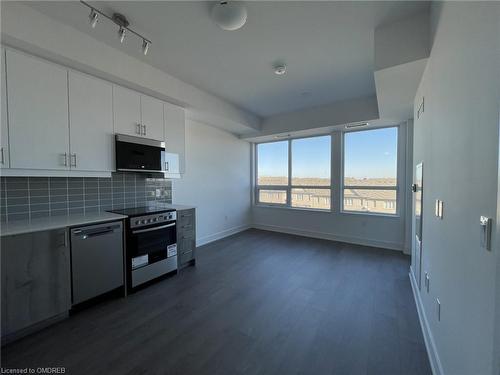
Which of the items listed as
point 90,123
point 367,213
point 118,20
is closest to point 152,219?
point 90,123

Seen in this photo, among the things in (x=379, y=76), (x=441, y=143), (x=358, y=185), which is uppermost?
(x=379, y=76)

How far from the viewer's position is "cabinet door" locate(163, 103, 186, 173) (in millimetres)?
3211

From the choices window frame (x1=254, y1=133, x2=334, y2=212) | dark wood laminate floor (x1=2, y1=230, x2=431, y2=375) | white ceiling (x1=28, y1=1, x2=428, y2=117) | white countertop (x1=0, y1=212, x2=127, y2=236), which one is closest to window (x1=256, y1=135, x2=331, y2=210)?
window frame (x1=254, y1=133, x2=334, y2=212)

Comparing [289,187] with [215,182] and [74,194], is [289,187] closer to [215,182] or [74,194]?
[215,182]

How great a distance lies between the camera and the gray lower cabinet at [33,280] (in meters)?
1.72

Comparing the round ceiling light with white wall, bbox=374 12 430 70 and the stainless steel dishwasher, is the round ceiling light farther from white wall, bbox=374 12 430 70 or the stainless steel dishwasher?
the stainless steel dishwasher

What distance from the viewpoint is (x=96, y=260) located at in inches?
88.2

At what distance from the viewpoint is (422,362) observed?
1.58 metres

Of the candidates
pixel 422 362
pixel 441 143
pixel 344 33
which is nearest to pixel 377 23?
pixel 344 33

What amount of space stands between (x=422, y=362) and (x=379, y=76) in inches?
100

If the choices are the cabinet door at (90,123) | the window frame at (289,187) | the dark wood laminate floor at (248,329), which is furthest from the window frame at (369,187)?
the cabinet door at (90,123)

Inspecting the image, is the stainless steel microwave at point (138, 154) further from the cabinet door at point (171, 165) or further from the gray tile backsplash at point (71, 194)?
the gray tile backsplash at point (71, 194)

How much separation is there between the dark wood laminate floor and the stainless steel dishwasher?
0.75ft

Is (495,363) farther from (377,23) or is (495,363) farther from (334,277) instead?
(377,23)
